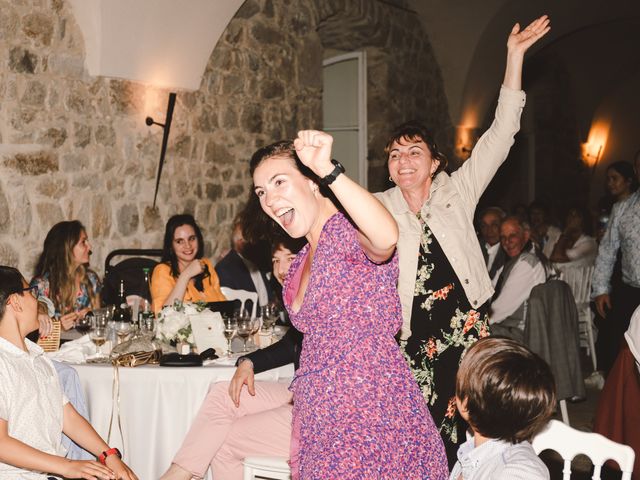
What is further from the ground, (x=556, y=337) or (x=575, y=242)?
(x=575, y=242)

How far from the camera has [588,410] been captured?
579cm

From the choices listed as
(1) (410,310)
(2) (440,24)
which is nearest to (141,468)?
(1) (410,310)

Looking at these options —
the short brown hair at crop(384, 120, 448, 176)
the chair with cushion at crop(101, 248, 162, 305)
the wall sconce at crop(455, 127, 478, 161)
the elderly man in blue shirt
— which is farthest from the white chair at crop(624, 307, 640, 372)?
the wall sconce at crop(455, 127, 478, 161)

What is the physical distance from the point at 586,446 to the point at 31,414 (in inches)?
68.9

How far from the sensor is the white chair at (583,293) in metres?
7.25

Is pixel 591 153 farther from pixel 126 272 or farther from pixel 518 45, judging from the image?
pixel 518 45

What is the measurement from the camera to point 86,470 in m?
2.50

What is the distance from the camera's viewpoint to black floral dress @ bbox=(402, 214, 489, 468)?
308 centimetres

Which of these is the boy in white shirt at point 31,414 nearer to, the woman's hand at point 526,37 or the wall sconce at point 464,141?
the woman's hand at point 526,37

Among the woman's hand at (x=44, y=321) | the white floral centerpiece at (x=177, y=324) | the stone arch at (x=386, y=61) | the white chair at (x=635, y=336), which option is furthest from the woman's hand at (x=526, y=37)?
the stone arch at (x=386, y=61)

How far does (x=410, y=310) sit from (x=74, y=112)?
3480mm

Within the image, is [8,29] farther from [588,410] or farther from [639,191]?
[588,410]

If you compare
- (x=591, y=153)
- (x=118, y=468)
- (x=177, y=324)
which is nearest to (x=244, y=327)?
(x=177, y=324)

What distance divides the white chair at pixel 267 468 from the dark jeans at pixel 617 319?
2.77 m
